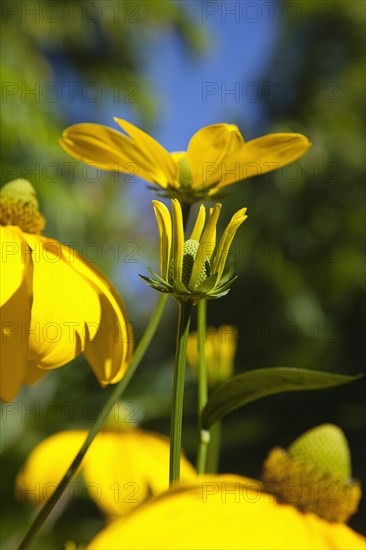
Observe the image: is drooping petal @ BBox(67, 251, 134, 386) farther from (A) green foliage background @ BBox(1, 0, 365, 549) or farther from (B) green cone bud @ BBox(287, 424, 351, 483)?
(A) green foliage background @ BBox(1, 0, 365, 549)

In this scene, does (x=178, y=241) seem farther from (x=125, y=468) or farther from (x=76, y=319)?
(x=125, y=468)

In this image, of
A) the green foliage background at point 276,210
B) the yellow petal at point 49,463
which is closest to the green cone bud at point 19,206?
the yellow petal at point 49,463

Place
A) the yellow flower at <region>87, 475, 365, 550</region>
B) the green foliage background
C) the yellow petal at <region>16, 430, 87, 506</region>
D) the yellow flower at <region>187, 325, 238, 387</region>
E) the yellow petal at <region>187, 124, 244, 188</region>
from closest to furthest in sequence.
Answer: the yellow flower at <region>87, 475, 365, 550</region> < the yellow petal at <region>187, 124, 244, 188</region> < the yellow flower at <region>187, 325, 238, 387</region> < the yellow petal at <region>16, 430, 87, 506</region> < the green foliage background

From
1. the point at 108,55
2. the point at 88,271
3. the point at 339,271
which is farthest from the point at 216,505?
the point at 108,55

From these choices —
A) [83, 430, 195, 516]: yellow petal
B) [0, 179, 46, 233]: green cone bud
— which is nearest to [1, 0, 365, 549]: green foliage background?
[83, 430, 195, 516]: yellow petal

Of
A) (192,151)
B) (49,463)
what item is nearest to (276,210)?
(49,463)

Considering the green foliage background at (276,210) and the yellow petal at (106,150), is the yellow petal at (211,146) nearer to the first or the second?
the yellow petal at (106,150)
